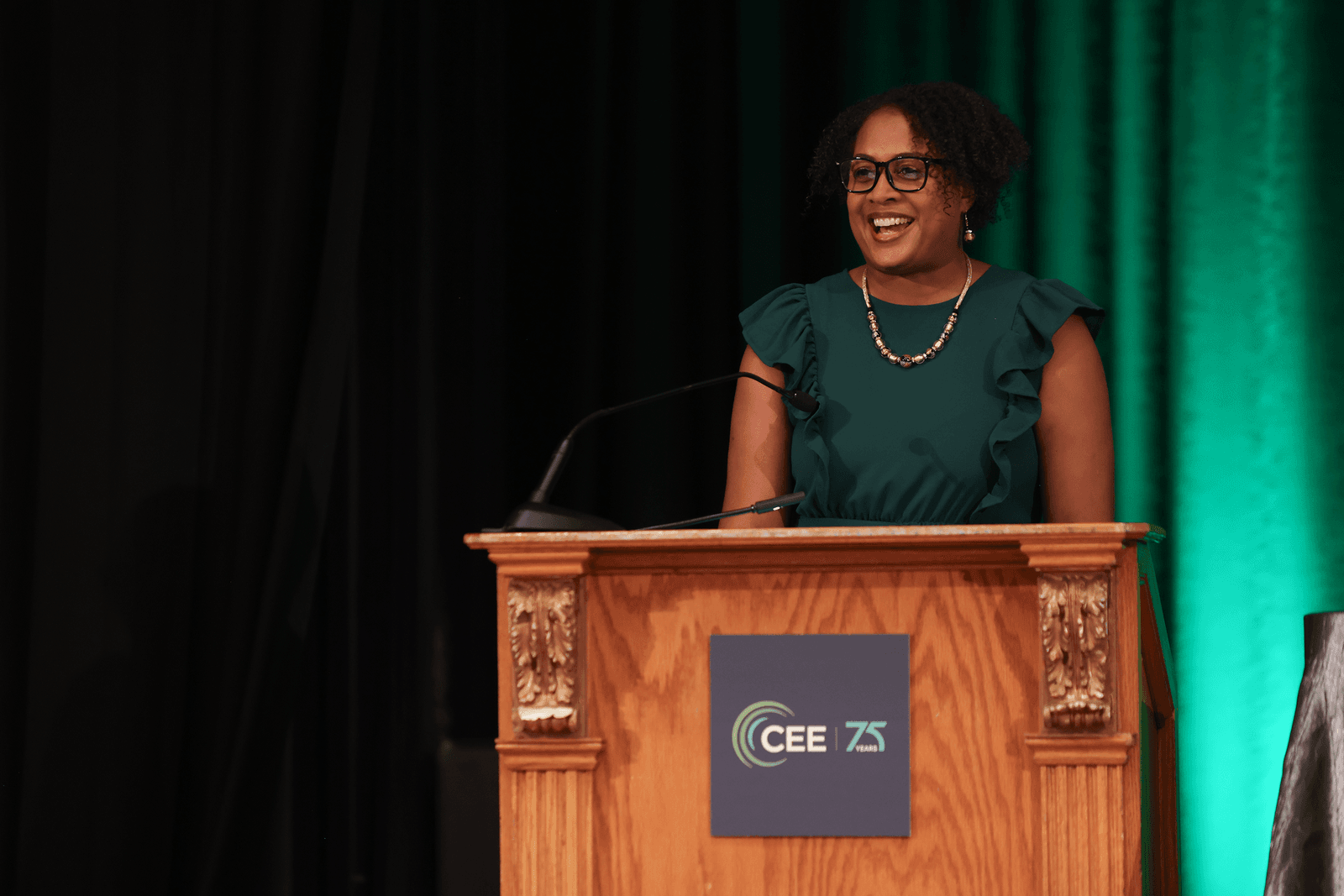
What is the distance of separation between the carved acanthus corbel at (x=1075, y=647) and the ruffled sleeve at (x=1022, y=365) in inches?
20.8

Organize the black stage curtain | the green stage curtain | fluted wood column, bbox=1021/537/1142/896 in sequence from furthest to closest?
the green stage curtain
the black stage curtain
fluted wood column, bbox=1021/537/1142/896

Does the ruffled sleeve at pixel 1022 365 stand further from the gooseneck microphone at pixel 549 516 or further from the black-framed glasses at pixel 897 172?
the gooseneck microphone at pixel 549 516

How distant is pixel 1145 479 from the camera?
9.57 feet

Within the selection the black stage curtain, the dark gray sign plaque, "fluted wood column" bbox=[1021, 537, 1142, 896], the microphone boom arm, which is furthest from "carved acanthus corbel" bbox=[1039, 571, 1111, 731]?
the black stage curtain

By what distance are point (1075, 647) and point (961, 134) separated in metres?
0.95

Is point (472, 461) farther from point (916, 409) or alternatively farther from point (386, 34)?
point (916, 409)

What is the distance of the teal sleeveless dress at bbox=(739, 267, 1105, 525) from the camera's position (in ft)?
6.51

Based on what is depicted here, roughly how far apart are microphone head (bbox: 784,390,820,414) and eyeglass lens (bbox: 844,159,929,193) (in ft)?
1.43

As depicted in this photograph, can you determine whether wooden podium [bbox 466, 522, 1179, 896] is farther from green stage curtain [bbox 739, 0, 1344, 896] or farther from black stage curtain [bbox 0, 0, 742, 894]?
green stage curtain [bbox 739, 0, 1344, 896]

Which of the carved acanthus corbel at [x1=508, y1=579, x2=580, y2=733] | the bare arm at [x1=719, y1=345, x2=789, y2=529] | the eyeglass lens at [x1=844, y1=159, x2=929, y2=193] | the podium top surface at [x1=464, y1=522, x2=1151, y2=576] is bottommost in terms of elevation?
the carved acanthus corbel at [x1=508, y1=579, x2=580, y2=733]

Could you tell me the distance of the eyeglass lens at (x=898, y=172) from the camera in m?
2.07

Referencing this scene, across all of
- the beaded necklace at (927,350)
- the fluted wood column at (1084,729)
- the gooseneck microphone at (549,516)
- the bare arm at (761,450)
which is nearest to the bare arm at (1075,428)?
the beaded necklace at (927,350)

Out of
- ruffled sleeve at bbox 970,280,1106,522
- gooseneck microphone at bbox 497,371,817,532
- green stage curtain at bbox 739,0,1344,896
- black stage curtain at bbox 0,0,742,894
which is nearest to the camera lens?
gooseneck microphone at bbox 497,371,817,532

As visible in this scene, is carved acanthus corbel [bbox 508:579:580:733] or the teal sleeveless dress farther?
the teal sleeveless dress
